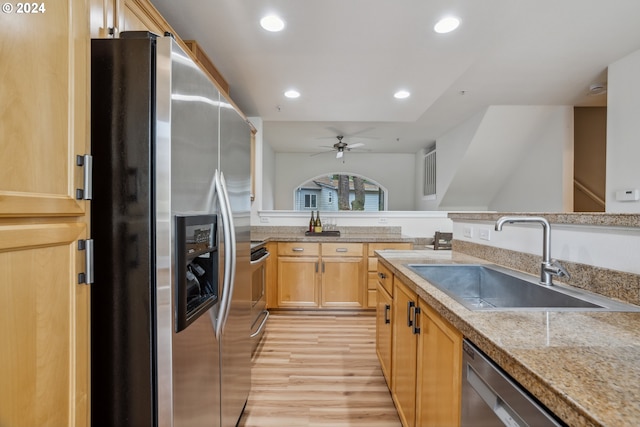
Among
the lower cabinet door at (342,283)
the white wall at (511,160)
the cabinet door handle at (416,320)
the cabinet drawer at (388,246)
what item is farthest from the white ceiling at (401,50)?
the lower cabinet door at (342,283)

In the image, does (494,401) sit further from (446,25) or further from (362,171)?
(362,171)

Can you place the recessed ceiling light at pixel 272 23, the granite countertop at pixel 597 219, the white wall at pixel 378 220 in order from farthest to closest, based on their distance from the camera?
the white wall at pixel 378 220 → the recessed ceiling light at pixel 272 23 → the granite countertop at pixel 597 219

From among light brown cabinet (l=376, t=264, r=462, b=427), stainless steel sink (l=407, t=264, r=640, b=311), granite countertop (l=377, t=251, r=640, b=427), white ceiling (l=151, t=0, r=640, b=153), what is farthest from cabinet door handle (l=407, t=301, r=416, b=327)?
white ceiling (l=151, t=0, r=640, b=153)

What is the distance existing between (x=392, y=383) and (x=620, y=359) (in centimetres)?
134

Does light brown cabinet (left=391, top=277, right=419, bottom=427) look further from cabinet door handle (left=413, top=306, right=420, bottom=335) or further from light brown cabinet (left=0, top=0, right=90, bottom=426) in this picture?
light brown cabinet (left=0, top=0, right=90, bottom=426)

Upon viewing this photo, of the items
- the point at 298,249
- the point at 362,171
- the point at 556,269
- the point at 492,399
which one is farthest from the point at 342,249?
the point at 362,171

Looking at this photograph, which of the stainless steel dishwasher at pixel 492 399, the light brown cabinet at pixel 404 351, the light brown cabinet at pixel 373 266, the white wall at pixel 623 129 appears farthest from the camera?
the light brown cabinet at pixel 373 266

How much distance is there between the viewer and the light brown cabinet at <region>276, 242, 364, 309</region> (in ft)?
10.8

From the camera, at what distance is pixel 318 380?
2037mm

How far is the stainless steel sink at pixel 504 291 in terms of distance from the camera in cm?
96

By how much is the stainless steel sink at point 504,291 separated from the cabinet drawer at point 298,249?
5.82ft

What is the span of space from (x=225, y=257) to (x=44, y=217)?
1.94 feet

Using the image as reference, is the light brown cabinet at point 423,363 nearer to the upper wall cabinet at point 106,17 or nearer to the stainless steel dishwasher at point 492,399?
the stainless steel dishwasher at point 492,399

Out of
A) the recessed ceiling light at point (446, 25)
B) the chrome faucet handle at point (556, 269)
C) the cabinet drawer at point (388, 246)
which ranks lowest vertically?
the cabinet drawer at point (388, 246)
